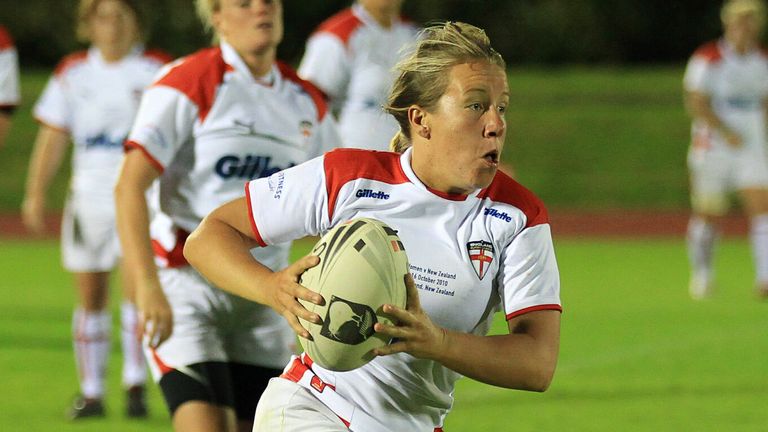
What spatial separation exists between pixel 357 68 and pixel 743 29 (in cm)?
586

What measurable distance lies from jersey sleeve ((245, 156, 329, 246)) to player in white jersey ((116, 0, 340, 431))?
109 cm

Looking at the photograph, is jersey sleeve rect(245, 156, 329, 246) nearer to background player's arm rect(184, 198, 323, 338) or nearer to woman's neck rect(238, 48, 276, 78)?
background player's arm rect(184, 198, 323, 338)

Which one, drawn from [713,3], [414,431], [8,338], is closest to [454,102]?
[414,431]

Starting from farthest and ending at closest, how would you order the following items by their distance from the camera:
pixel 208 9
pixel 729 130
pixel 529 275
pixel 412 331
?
pixel 729 130 < pixel 208 9 < pixel 529 275 < pixel 412 331

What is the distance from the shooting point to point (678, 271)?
14.8 m

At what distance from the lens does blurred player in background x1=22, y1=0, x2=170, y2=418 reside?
789 centimetres

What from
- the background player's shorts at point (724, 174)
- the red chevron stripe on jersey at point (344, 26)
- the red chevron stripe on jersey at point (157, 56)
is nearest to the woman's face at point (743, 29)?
the background player's shorts at point (724, 174)

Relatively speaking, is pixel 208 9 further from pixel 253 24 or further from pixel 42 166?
pixel 42 166

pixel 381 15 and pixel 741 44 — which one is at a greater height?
pixel 381 15

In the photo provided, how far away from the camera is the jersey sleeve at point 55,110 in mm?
8336

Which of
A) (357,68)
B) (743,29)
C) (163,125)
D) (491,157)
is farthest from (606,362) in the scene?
(491,157)

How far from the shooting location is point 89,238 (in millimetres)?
8039

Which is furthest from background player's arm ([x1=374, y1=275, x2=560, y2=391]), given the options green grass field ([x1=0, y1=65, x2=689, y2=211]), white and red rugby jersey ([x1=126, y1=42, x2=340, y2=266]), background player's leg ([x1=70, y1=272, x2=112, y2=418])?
green grass field ([x1=0, y1=65, x2=689, y2=211])

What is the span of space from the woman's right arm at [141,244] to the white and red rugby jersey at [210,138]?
0.33 ft
